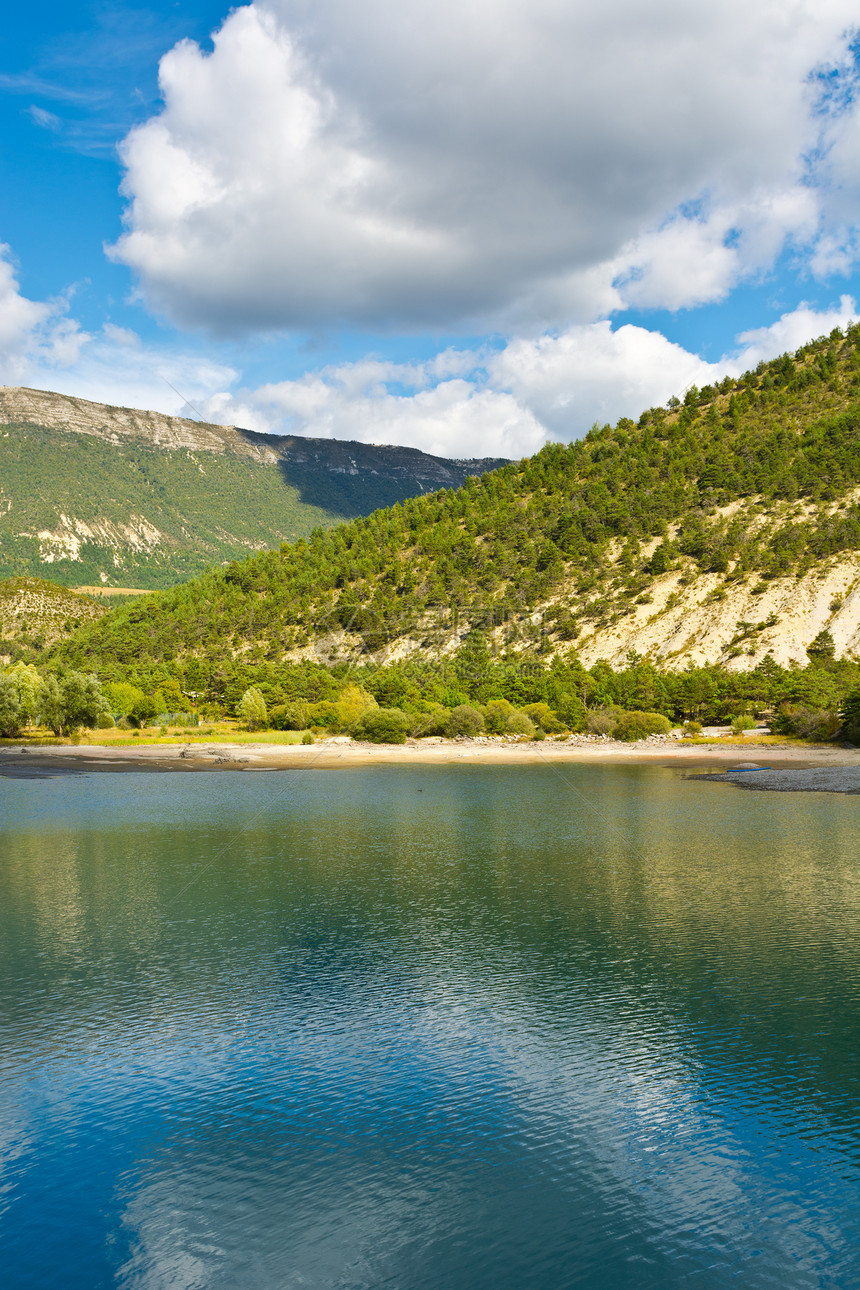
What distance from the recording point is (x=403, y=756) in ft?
322

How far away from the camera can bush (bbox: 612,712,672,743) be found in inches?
4158

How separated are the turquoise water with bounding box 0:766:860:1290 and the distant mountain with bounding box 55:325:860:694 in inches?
3669

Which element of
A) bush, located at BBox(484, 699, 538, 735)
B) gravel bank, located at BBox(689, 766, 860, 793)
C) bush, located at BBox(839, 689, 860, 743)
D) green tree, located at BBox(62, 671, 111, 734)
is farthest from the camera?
bush, located at BBox(484, 699, 538, 735)

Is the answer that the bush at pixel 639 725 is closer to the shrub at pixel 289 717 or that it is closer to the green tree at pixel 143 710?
the shrub at pixel 289 717

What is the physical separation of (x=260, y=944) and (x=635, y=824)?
28275 mm

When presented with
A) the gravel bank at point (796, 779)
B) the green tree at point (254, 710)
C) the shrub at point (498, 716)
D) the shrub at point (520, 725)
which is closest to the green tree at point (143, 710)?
the green tree at point (254, 710)

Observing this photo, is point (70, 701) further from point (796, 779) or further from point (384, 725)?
point (796, 779)

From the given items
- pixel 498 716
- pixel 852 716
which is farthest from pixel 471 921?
pixel 498 716

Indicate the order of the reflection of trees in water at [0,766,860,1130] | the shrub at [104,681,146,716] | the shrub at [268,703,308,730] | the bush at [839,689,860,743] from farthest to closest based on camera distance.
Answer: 1. the shrub at [104,681,146,716]
2. the shrub at [268,703,308,730]
3. the bush at [839,689,860,743]
4. the reflection of trees in water at [0,766,860,1130]

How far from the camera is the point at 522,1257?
40.7 ft

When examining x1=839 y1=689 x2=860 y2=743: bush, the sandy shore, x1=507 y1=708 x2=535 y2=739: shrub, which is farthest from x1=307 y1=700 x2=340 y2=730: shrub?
x1=839 y1=689 x2=860 y2=743: bush

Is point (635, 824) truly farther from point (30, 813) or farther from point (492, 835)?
point (30, 813)

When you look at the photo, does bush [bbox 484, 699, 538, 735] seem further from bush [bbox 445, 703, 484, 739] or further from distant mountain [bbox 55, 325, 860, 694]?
distant mountain [bbox 55, 325, 860, 694]

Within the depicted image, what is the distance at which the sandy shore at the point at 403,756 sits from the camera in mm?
84438
